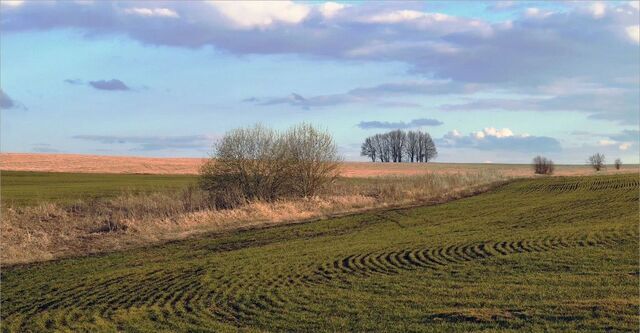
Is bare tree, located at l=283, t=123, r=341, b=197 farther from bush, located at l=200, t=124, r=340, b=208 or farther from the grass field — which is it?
the grass field

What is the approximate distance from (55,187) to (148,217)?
2521cm

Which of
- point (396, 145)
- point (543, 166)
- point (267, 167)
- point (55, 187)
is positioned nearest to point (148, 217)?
point (267, 167)

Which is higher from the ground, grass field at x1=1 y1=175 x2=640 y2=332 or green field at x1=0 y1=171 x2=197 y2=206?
green field at x1=0 y1=171 x2=197 y2=206

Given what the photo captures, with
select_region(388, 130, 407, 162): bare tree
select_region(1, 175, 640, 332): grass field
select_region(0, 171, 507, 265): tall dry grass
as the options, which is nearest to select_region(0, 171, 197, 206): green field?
select_region(0, 171, 507, 265): tall dry grass

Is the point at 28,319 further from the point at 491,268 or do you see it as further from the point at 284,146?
the point at 284,146

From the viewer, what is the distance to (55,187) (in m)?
50.8

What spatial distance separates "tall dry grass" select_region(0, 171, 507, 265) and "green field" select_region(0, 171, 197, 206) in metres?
4.36

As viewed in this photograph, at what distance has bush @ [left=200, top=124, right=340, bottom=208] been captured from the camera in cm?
3753

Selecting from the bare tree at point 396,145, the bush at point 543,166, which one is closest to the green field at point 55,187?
the bush at point 543,166

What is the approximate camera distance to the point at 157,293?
44.2 ft

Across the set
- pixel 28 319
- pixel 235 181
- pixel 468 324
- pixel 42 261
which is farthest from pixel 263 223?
pixel 468 324

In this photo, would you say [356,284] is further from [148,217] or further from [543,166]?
[543,166]

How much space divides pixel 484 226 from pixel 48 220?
890 inches

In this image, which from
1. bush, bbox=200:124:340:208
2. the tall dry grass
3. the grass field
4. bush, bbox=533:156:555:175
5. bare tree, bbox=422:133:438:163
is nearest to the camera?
the grass field
